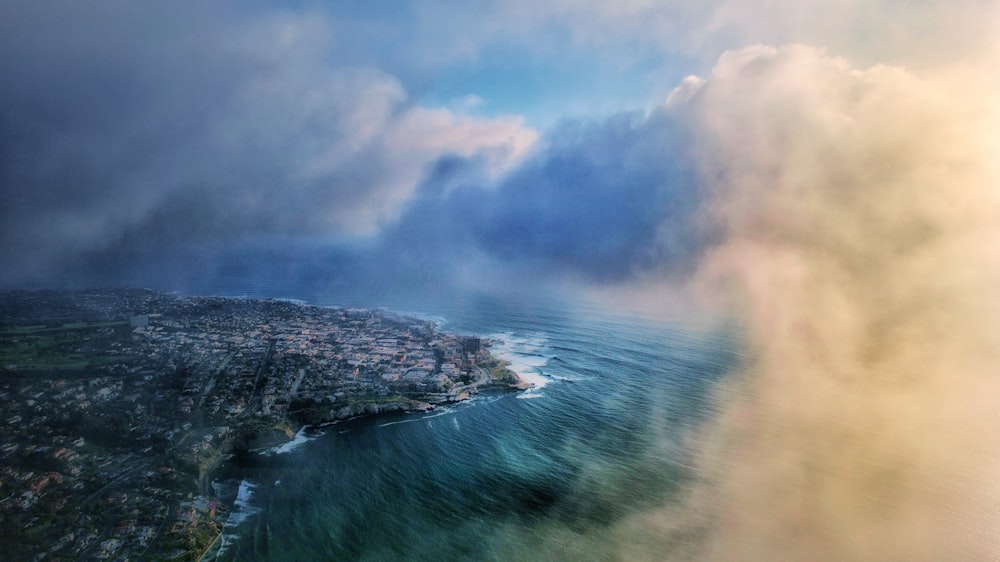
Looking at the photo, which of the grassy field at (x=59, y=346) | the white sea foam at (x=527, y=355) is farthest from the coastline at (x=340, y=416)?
the grassy field at (x=59, y=346)

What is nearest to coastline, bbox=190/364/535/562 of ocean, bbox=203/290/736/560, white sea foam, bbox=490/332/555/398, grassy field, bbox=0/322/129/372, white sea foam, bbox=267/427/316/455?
white sea foam, bbox=267/427/316/455

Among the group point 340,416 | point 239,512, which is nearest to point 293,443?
point 340,416

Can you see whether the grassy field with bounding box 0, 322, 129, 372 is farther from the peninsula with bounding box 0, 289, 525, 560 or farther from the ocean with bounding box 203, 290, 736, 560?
the ocean with bounding box 203, 290, 736, 560

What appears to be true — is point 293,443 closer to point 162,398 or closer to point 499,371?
point 162,398

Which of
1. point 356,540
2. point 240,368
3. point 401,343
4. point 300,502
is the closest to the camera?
point 356,540

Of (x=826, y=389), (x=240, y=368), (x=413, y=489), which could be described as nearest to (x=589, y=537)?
(x=413, y=489)

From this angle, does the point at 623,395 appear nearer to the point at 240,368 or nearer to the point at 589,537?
the point at 589,537

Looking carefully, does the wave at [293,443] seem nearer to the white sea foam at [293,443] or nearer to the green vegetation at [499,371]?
the white sea foam at [293,443]
